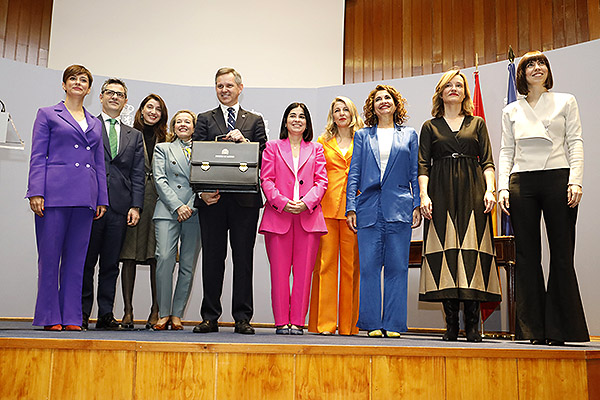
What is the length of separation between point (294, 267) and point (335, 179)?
640 millimetres

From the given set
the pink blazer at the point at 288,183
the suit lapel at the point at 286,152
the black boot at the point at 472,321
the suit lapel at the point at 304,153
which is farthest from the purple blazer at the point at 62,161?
the black boot at the point at 472,321

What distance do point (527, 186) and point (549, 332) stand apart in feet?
2.43

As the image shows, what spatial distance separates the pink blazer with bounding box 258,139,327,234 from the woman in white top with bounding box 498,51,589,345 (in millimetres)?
1063

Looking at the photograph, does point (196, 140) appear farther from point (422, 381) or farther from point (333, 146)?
point (422, 381)

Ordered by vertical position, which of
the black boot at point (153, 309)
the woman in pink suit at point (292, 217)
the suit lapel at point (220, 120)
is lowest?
the black boot at point (153, 309)

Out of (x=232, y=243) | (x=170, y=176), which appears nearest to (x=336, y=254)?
(x=232, y=243)

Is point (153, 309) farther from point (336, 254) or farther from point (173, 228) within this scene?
point (336, 254)

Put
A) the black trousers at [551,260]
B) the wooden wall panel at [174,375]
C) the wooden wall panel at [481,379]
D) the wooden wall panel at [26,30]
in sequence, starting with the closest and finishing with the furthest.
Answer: the wooden wall panel at [174,375], the wooden wall panel at [481,379], the black trousers at [551,260], the wooden wall panel at [26,30]

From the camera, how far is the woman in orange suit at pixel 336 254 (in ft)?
11.5

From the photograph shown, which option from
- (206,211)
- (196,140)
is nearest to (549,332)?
(206,211)

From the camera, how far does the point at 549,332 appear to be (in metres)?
2.80

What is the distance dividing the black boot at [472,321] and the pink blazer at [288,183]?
0.94 meters

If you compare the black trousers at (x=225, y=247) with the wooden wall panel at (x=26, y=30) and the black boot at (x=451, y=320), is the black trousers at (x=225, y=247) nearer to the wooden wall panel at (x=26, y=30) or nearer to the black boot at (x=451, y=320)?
the black boot at (x=451, y=320)

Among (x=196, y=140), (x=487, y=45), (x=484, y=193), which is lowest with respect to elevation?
(x=484, y=193)
